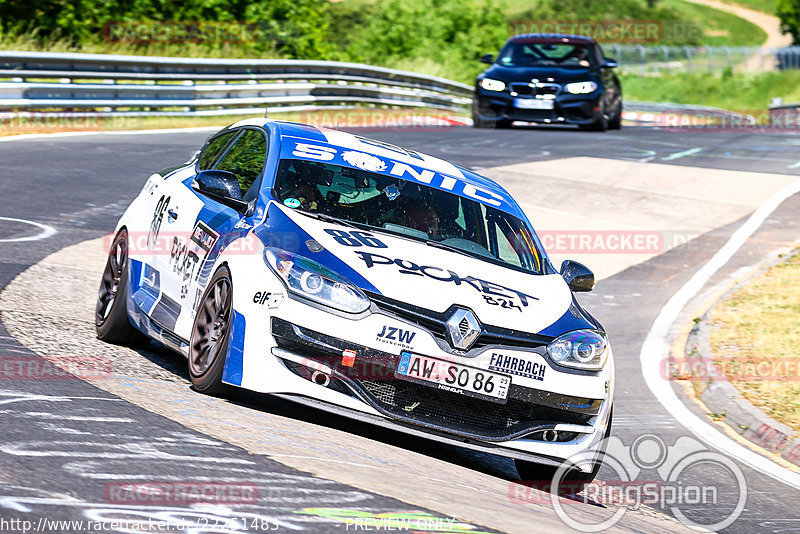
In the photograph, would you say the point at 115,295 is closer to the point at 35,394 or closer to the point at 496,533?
the point at 35,394

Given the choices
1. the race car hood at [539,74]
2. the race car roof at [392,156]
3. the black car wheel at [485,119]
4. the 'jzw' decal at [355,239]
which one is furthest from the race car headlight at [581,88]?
the 'jzw' decal at [355,239]

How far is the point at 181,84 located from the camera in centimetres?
2359

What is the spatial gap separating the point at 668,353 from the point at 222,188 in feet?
17.2

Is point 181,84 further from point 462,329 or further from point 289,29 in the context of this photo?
point 462,329

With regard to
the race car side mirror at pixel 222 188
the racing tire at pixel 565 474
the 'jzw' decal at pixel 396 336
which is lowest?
the racing tire at pixel 565 474

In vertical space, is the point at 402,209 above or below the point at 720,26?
above

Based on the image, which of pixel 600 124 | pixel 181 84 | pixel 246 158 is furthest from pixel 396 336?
pixel 600 124

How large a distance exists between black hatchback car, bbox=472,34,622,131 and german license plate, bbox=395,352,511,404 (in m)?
17.7

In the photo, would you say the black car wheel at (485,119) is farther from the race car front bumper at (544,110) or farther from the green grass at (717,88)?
the green grass at (717,88)

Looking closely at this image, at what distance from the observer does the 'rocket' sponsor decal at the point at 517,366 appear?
591 cm

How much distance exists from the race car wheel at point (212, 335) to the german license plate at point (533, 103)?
1758 cm

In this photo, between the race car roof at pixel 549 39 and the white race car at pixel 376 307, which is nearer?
the white race car at pixel 376 307

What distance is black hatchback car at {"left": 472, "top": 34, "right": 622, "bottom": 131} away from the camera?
23.3m

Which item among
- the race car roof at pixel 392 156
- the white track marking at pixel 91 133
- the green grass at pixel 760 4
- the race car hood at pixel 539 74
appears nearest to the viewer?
the race car roof at pixel 392 156
